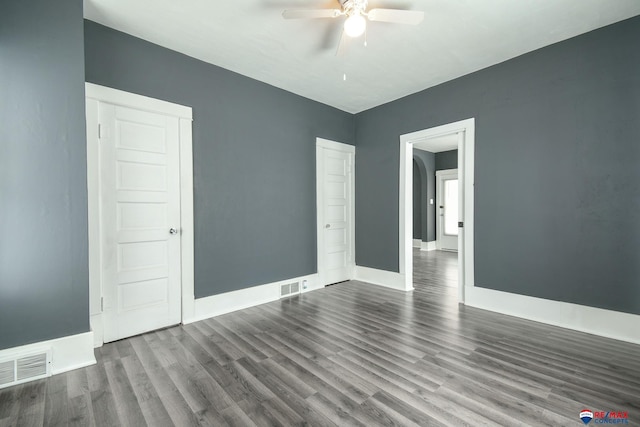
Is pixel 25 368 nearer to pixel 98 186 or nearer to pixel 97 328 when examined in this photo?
pixel 97 328

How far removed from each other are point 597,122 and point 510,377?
2618 mm

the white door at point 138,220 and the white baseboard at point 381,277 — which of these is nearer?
the white door at point 138,220

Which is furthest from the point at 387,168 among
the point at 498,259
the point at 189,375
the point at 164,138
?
the point at 189,375

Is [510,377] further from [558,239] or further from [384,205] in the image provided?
[384,205]

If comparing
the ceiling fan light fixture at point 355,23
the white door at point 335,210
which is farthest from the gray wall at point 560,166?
the ceiling fan light fixture at point 355,23

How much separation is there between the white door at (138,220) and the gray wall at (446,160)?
7.65 m

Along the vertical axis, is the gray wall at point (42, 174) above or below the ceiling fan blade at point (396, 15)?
below

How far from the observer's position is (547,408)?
1.78 metres

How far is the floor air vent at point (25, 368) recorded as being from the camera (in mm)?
2010

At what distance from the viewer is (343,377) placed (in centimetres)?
213

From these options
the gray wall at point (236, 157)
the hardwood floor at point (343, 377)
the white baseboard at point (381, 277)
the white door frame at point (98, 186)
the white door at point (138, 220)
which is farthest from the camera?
the white baseboard at point (381, 277)

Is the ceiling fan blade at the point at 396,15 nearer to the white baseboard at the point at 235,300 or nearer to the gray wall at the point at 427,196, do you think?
the white baseboard at the point at 235,300

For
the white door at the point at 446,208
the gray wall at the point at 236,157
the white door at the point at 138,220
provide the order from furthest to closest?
1. the white door at the point at 446,208
2. the gray wall at the point at 236,157
3. the white door at the point at 138,220

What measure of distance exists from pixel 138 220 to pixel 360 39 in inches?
115
